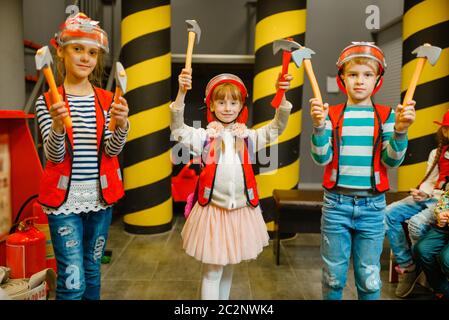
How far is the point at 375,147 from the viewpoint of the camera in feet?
4.92

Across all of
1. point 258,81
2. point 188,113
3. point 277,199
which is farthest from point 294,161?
point 188,113

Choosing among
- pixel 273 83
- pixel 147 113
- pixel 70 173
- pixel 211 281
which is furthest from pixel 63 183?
pixel 273 83

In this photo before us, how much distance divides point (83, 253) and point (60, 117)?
2.03 ft

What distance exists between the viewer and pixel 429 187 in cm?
224

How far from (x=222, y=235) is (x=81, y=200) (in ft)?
1.90

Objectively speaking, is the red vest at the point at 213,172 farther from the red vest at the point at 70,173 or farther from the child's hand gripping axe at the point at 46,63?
the child's hand gripping axe at the point at 46,63

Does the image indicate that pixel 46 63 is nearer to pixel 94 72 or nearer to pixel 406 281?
pixel 94 72

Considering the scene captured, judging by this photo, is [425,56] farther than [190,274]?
No

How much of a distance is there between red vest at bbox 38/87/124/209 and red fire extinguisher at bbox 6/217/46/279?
2.42 feet

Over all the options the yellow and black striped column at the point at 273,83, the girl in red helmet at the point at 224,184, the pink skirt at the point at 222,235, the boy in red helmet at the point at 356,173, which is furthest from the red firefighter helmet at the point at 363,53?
the yellow and black striped column at the point at 273,83

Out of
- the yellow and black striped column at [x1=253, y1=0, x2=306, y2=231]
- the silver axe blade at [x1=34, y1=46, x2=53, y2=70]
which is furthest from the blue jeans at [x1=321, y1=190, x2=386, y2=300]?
the yellow and black striped column at [x1=253, y1=0, x2=306, y2=231]

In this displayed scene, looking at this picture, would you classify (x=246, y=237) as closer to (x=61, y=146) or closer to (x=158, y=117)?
(x=61, y=146)

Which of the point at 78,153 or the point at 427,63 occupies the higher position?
the point at 427,63

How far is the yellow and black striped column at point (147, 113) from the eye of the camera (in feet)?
10.5
